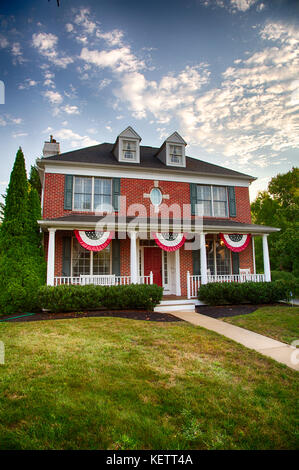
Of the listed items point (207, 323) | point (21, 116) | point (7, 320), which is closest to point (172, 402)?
point (207, 323)

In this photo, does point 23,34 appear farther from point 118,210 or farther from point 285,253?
point 285,253

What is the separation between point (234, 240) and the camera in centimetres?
1175

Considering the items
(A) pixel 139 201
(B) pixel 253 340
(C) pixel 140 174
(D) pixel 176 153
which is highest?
(D) pixel 176 153

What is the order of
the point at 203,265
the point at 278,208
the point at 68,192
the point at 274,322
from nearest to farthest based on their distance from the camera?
the point at 274,322 → the point at 203,265 → the point at 68,192 → the point at 278,208

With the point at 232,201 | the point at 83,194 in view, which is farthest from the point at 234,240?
the point at 83,194

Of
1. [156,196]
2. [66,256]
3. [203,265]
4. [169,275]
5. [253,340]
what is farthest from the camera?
[169,275]

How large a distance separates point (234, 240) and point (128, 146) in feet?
22.9

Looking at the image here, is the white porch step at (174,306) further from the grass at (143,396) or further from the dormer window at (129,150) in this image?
the dormer window at (129,150)

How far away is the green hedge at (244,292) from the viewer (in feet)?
34.9

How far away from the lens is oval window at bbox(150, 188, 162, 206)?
12.6m

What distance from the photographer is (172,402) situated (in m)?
2.99

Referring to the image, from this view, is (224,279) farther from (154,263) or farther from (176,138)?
(176,138)

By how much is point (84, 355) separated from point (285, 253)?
21.5 m

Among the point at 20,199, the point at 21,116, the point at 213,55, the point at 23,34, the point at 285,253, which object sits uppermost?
the point at 213,55
